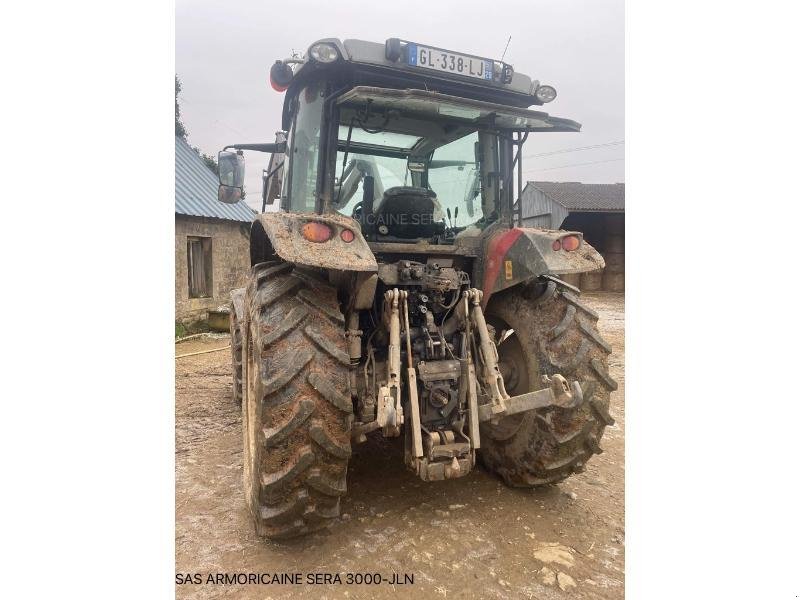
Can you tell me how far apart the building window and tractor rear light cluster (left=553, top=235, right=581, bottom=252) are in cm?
664

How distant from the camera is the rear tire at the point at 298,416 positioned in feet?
6.90

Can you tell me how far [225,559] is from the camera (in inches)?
92.0

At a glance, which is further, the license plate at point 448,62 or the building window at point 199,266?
→ the building window at point 199,266

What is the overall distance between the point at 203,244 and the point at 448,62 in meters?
6.62

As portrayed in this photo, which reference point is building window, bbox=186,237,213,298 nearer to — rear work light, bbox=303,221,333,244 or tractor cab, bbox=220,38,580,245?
tractor cab, bbox=220,38,580,245

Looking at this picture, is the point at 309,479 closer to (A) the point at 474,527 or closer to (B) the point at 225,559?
(B) the point at 225,559

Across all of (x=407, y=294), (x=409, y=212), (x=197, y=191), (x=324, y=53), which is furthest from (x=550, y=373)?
(x=197, y=191)

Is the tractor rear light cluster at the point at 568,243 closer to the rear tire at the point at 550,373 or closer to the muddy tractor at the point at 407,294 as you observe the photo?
the muddy tractor at the point at 407,294

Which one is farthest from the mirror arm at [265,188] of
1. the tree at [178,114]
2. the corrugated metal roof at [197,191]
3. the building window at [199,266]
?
the building window at [199,266]

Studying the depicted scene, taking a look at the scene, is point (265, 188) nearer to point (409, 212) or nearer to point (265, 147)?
point (265, 147)

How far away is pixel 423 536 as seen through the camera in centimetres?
251

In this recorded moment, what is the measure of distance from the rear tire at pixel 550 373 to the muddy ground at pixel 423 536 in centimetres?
25

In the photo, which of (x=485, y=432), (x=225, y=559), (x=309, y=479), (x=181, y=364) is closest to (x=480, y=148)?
(x=485, y=432)

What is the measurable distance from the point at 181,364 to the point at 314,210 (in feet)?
13.9
